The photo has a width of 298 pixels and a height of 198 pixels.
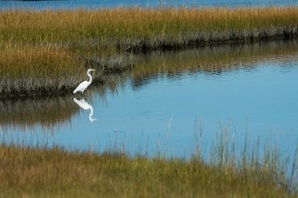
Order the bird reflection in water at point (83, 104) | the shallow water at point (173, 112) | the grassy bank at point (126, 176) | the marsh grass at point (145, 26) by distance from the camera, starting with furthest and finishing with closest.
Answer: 1. the marsh grass at point (145, 26)
2. the bird reflection in water at point (83, 104)
3. the shallow water at point (173, 112)
4. the grassy bank at point (126, 176)

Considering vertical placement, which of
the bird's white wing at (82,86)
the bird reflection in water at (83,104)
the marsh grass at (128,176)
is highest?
the marsh grass at (128,176)

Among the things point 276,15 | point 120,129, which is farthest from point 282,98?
point 276,15

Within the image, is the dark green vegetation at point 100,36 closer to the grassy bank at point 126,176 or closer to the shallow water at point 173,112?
the shallow water at point 173,112

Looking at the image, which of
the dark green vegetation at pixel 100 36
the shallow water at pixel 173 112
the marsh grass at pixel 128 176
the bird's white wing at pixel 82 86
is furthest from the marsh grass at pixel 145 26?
the marsh grass at pixel 128 176

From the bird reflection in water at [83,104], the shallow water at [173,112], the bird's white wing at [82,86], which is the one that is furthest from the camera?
the bird's white wing at [82,86]

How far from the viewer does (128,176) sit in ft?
22.1

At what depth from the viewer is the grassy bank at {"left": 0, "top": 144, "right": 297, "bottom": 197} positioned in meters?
6.06

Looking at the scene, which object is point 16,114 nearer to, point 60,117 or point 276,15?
point 60,117

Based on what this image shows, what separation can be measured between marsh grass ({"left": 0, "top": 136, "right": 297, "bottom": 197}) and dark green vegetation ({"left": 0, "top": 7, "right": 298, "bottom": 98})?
6.88 meters

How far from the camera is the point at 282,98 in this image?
14.1 meters

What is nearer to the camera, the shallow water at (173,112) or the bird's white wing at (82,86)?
the shallow water at (173,112)

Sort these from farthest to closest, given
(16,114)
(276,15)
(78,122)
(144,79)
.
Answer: (276,15)
(144,79)
(16,114)
(78,122)

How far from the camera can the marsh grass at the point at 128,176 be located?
6062 millimetres

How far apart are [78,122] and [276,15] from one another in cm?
1509
